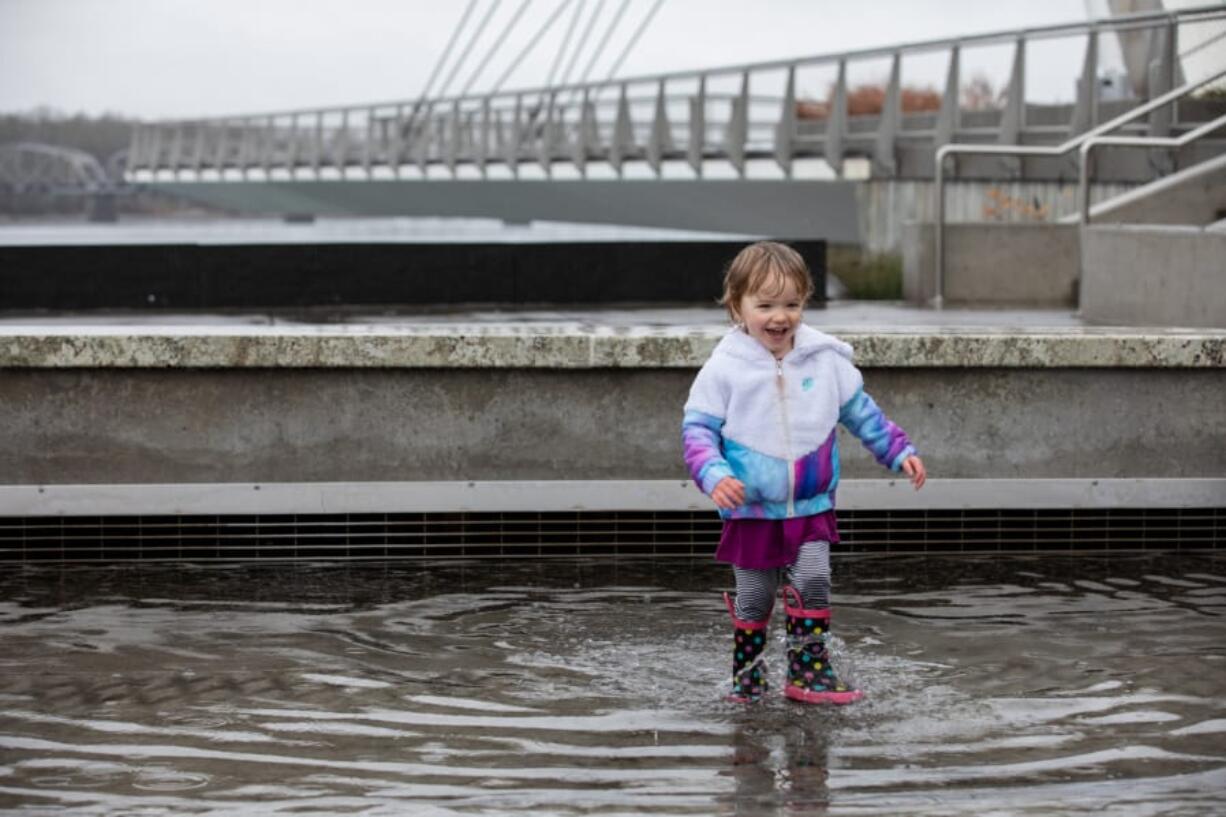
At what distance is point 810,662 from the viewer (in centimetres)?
628

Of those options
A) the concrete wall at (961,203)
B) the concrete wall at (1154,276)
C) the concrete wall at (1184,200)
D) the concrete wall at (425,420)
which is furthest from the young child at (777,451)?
the concrete wall at (961,203)

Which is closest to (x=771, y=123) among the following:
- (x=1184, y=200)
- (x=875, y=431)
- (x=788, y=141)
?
(x=788, y=141)

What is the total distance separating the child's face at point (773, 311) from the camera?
20.6 feet

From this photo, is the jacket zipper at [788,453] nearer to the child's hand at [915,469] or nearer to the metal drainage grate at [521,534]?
the child's hand at [915,469]

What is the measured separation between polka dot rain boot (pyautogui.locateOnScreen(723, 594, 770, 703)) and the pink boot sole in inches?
4.0

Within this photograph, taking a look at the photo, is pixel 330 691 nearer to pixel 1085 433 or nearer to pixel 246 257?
pixel 1085 433

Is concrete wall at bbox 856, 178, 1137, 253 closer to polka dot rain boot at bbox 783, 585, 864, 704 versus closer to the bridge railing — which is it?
the bridge railing

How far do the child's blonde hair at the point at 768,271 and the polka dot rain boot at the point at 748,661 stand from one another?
0.86 meters

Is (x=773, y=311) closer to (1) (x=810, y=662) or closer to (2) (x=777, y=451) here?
(2) (x=777, y=451)

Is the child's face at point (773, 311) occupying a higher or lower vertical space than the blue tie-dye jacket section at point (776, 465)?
higher

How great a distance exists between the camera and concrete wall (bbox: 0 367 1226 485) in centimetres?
909

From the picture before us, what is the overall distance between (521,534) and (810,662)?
116 inches

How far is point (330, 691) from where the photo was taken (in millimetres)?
6480

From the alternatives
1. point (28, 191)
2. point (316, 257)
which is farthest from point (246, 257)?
point (28, 191)
